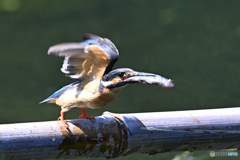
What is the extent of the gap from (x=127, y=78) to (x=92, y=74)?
0.23 m

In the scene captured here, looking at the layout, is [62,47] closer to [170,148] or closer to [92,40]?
[92,40]

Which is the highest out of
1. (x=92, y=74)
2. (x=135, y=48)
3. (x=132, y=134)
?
(x=92, y=74)

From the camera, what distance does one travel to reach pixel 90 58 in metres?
1.96

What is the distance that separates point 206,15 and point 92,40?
364 centimetres

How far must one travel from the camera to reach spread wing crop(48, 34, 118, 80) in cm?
189

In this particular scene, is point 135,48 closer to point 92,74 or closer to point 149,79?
point 92,74

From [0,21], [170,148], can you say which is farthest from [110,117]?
[0,21]

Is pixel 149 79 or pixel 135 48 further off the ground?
pixel 149 79

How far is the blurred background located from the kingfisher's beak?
1996mm

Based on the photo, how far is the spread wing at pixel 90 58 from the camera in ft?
6.20

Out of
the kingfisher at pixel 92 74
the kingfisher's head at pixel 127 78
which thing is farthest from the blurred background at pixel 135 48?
the kingfisher's head at pixel 127 78

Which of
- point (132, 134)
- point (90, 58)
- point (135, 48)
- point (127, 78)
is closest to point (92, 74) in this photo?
point (90, 58)

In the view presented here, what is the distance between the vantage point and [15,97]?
159 inches

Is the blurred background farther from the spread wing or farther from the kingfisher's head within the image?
the kingfisher's head
